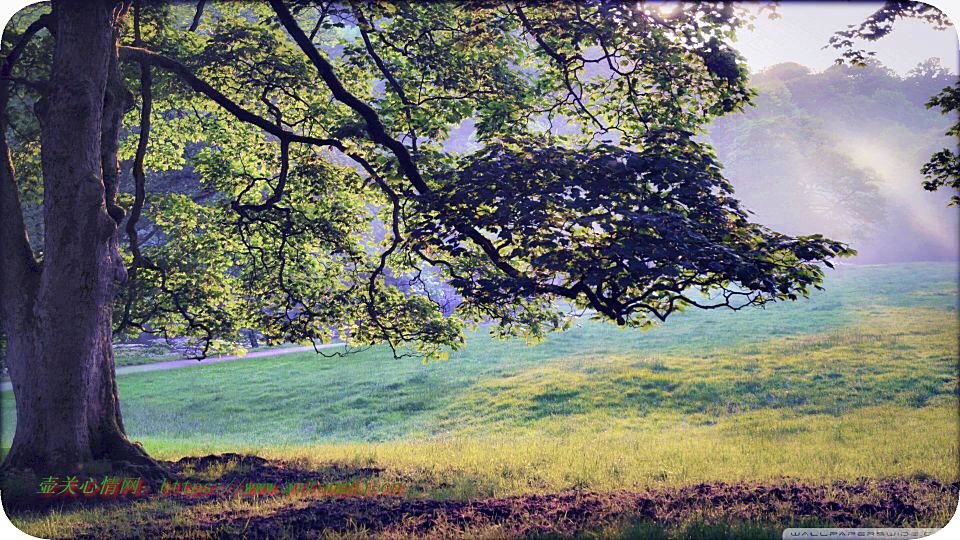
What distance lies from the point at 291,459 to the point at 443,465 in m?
2.84

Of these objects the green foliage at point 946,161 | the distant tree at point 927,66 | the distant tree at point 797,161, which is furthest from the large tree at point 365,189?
the distant tree at point 797,161

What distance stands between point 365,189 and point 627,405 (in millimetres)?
10950

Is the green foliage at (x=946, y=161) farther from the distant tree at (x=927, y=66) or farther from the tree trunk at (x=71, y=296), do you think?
the tree trunk at (x=71, y=296)

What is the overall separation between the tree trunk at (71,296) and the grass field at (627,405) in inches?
46.5

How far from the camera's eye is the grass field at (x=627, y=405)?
10297 millimetres

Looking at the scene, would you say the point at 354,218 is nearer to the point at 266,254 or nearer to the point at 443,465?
the point at 266,254

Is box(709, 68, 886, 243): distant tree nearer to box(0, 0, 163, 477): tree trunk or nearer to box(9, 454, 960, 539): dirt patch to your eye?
box(9, 454, 960, 539): dirt patch

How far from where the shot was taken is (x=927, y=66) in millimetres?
9336

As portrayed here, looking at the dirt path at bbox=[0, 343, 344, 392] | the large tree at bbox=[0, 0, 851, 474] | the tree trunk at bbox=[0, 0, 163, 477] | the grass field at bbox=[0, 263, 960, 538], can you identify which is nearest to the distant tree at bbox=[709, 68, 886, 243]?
the grass field at bbox=[0, 263, 960, 538]

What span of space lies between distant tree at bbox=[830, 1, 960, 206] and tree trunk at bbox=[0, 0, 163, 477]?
34.9ft

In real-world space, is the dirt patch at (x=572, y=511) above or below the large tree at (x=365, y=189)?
below

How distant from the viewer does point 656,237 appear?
24.4 feet

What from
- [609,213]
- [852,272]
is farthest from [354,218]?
[852,272]

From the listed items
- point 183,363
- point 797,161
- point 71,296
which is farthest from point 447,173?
point 183,363
